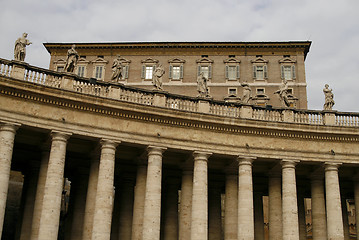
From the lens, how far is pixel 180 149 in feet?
109

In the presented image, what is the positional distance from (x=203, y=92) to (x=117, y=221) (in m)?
12.4

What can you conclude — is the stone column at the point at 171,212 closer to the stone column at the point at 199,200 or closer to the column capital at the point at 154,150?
the stone column at the point at 199,200

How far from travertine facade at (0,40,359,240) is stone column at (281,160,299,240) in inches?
2.7

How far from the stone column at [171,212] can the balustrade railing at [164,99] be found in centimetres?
796

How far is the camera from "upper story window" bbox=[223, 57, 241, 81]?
2854 inches

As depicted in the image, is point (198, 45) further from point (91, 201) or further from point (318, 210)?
point (91, 201)

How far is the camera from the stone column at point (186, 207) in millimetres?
33594

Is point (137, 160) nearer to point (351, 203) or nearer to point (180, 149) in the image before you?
point (180, 149)

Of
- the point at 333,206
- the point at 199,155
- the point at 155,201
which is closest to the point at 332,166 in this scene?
the point at 333,206

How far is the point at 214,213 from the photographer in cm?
3966

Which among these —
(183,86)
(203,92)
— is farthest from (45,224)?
(183,86)

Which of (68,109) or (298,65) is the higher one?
(298,65)

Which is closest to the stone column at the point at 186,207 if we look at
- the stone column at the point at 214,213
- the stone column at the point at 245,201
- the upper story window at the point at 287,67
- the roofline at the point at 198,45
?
the stone column at the point at 245,201

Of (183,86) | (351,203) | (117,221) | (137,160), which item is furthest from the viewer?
(183,86)
